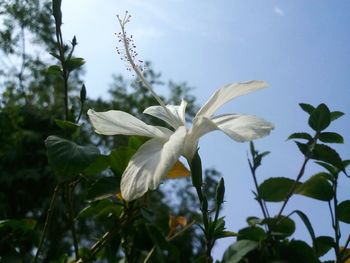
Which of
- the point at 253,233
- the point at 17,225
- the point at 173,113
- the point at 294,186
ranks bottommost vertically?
the point at 17,225

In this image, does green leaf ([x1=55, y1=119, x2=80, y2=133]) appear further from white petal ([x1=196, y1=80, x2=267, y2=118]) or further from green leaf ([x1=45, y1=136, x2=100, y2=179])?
white petal ([x1=196, y1=80, x2=267, y2=118])

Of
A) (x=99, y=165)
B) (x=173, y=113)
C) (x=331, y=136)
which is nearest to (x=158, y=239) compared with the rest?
(x=99, y=165)

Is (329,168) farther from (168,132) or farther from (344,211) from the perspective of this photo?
(168,132)

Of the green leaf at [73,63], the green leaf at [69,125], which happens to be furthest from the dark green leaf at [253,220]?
the green leaf at [73,63]

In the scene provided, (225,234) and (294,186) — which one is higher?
(294,186)

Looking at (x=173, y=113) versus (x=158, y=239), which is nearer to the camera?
(x=158, y=239)

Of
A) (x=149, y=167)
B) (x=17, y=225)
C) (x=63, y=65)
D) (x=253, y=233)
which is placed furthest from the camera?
(x=17, y=225)
